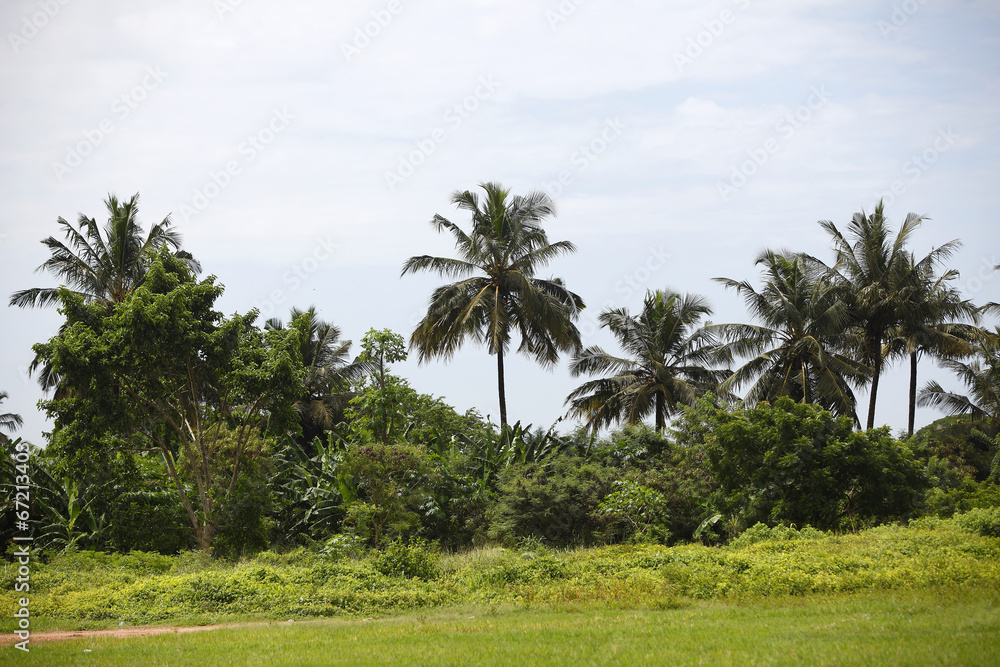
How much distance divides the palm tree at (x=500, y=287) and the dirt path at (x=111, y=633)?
16.7m

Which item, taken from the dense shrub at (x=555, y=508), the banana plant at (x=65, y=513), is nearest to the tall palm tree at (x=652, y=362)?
the dense shrub at (x=555, y=508)

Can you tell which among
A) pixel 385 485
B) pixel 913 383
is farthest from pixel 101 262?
pixel 913 383

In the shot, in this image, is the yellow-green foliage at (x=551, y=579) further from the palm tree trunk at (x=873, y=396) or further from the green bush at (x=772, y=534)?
the palm tree trunk at (x=873, y=396)

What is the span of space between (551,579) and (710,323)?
17.9m

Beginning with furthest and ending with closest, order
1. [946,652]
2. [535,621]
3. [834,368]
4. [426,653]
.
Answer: [834,368] < [535,621] < [426,653] < [946,652]

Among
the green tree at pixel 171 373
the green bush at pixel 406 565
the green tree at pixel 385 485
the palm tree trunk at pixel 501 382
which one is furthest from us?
the palm tree trunk at pixel 501 382

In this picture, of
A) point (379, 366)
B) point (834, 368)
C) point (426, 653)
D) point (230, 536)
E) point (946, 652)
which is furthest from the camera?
point (834, 368)

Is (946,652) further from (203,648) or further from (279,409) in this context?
(279,409)

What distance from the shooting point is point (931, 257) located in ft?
98.4

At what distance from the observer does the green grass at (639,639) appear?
8648 mm

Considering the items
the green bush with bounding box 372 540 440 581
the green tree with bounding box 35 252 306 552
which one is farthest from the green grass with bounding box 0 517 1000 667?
A: the green tree with bounding box 35 252 306 552

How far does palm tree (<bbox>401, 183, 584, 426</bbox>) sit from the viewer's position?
28.7m

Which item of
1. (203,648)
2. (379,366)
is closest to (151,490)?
(379,366)

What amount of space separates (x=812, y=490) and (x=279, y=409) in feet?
45.1
